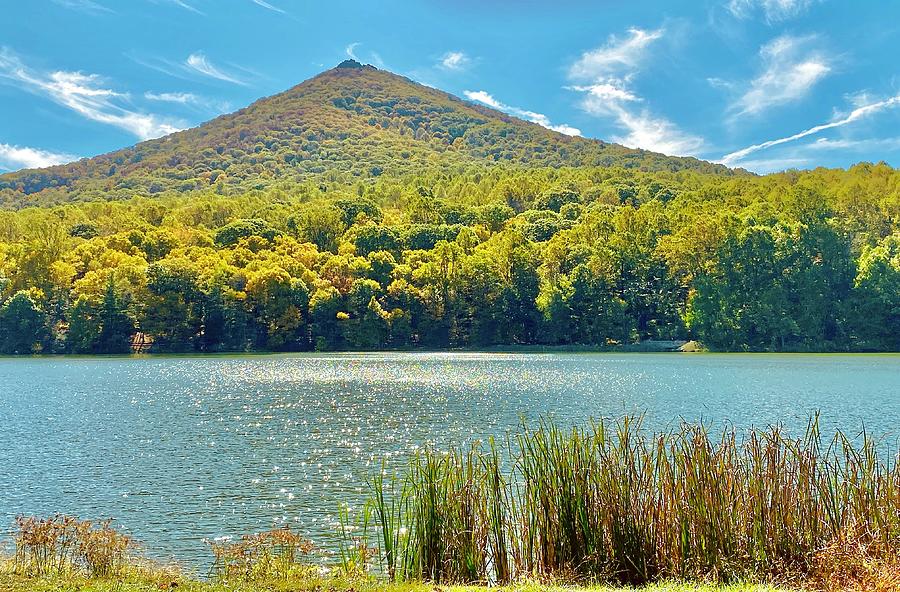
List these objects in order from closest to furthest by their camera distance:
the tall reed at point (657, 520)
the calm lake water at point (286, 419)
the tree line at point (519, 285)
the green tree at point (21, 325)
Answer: the tall reed at point (657, 520), the calm lake water at point (286, 419), the tree line at point (519, 285), the green tree at point (21, 325)

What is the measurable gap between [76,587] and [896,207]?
9959 cm

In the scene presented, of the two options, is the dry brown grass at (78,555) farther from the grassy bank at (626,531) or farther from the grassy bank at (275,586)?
the grassy bank at (275,586)

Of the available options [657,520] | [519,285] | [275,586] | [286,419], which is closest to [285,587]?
[275,586]

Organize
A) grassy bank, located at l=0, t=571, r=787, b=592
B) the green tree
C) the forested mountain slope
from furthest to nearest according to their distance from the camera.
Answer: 1. the green tree
2. the forested mountain slope
3. grassy bank, located at l=0, t=571, r=787, b=592

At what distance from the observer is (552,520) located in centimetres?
966

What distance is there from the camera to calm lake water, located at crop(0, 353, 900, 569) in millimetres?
15875

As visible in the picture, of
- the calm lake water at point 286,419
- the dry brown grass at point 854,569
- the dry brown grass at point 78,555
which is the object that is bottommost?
the calm lake water at point 286,419

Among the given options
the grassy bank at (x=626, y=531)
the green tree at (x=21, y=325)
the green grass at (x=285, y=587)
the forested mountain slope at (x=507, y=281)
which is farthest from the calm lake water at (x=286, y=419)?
the green tree at (x=21, y=325)

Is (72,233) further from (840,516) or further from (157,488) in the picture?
(840,516)

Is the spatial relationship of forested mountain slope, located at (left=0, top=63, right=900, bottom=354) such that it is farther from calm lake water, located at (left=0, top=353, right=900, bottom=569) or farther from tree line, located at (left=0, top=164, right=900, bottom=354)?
calm lake water, located at (left=0, top=353, right=900, bottom=569)

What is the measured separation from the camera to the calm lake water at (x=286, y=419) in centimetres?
1588

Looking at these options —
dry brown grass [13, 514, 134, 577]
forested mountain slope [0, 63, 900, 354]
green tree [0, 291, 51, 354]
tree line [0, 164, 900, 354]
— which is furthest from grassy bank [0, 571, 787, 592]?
green tree [0, 291, 51, 354]

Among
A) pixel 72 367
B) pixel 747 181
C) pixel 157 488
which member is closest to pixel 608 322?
pixel 747 181

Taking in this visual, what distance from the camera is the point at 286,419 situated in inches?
1166
